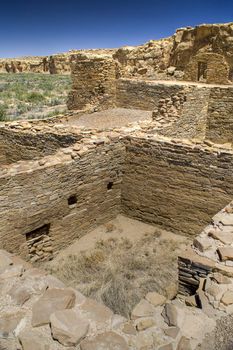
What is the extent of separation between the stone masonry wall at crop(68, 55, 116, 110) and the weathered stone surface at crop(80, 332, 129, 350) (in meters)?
9.85

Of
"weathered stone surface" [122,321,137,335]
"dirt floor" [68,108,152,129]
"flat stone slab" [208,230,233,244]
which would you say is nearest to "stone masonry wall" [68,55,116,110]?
"dirt floor" [68,108,152,129]

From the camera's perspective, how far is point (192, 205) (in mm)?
7551

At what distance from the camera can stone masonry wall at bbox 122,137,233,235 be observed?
7059 millimetres

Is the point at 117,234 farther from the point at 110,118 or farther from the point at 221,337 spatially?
the point at 110,118

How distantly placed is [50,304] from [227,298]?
1941 millimetres

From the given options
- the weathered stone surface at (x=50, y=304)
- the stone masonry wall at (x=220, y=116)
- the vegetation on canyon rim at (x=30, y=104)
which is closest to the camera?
the weathered stone surface at (x=50, y=304)

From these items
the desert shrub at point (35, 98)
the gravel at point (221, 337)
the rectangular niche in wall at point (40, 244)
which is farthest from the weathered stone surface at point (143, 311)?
the desert shrub at point (35, 98)

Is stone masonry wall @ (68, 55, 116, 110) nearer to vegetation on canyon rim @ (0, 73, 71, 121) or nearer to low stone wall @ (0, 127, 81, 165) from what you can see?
low stone wall @ (0, 127, 81, 165)

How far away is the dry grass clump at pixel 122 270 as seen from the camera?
5763 mm

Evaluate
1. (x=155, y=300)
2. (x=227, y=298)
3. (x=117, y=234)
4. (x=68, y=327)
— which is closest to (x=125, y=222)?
(x=117, y=234)

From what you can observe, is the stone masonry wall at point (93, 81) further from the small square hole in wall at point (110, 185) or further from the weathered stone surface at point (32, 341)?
the weathered stone surface at point (32, 341)

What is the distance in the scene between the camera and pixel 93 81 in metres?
12.6

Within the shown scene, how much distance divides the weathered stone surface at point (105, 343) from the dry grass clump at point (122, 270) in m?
1.75

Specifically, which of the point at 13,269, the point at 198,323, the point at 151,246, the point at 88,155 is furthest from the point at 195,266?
the point at 88,155
